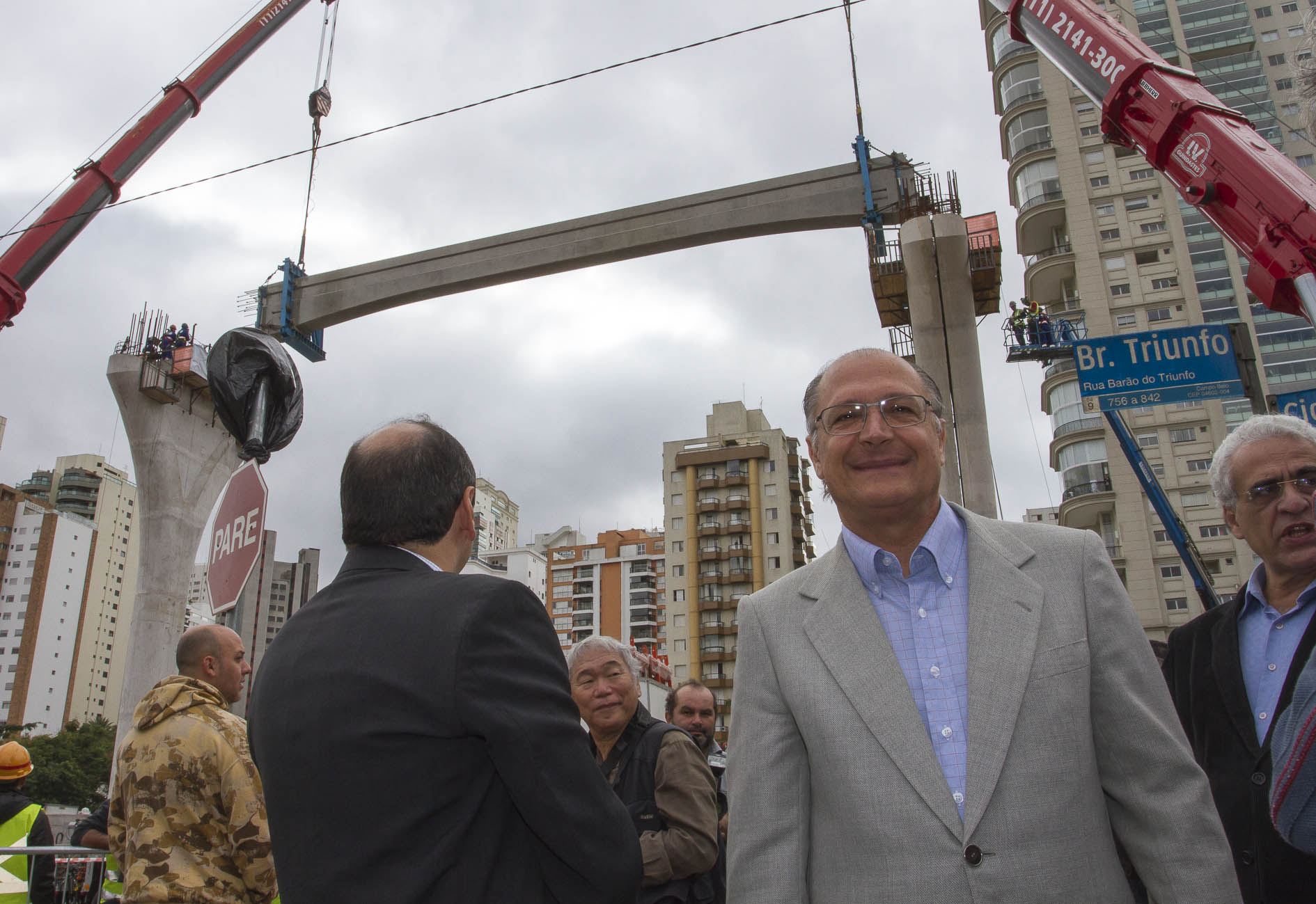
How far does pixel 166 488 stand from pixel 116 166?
514 cm

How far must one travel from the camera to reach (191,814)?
3143 mm

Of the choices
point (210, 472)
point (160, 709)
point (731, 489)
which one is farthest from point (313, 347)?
point (731, 489)

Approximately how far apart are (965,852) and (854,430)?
904mm

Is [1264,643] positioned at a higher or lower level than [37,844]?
higher

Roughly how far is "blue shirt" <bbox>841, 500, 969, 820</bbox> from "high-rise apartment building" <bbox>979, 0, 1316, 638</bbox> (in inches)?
1381

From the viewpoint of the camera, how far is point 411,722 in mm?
1707

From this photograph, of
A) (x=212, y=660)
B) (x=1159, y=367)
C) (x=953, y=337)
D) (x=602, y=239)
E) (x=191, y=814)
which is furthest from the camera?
(x=602, y=239)

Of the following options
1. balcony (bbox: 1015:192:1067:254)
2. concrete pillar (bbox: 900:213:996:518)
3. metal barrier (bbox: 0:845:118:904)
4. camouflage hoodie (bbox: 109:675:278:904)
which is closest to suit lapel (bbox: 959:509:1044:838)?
camouflage hoodie (bbox: 109:675:278:904)

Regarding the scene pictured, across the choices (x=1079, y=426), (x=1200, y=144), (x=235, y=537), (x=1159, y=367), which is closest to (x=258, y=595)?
(x=235, y=537)

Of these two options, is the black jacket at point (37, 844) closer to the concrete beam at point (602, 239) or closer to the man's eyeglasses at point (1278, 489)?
the man's eyeglasses at point (1278, 489)

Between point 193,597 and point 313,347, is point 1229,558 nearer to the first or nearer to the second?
point 313,347

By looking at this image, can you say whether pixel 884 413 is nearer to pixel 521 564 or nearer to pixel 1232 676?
pixel 1232 676

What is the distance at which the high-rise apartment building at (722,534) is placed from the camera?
2894 inches

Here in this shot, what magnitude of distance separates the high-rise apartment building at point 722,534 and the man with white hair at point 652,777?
6917cm
